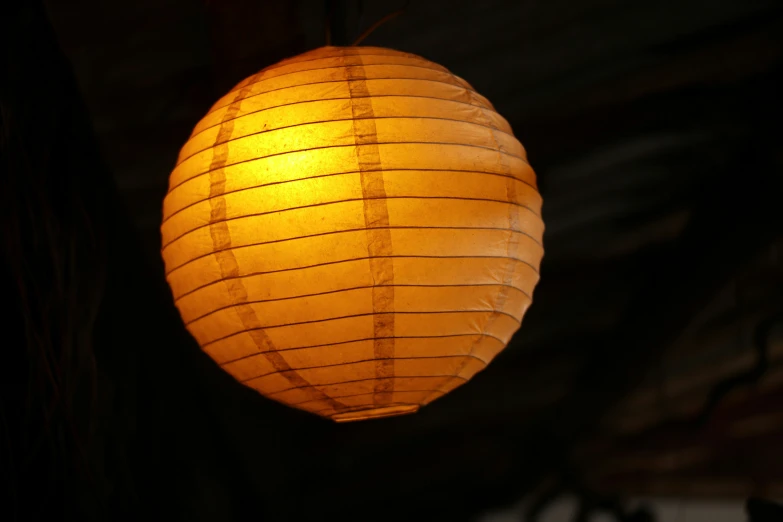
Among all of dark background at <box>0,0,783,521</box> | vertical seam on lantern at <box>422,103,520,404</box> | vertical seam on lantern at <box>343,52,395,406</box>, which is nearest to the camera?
vertical seam on lantern at <box>343,52,395,406</box>

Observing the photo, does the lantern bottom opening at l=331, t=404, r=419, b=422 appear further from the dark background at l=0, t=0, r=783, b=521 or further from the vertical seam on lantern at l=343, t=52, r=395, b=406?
the dark background at l=0, t=0, r=783, b=521

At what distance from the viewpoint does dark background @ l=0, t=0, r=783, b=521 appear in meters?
1.89

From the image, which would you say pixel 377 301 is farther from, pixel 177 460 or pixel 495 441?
pixel 495 441

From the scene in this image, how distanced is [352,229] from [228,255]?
0.62 feet

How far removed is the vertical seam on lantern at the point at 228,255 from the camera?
117 centimetres

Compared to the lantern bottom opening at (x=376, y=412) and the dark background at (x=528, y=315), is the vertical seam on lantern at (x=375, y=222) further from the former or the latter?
the dark background at (x=528, y=315)

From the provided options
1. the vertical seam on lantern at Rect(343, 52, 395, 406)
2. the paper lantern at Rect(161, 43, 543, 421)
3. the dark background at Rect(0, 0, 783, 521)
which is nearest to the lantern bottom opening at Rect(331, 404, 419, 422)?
the paper lantern at Rect(161, 43, 543, 421)

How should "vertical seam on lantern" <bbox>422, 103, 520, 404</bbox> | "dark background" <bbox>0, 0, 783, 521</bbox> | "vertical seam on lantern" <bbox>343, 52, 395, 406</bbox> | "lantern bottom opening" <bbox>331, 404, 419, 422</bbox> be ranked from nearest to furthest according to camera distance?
"vertical seam on lantern" <bbox>343, 52, 395, 406</bbox> → "vertical seam on lantern" <bbox>422, 103, 520, 404</bbox> → "lantern bottom opening" <bbox>331, 404, 419, 422</bbox> → "dark background" <bbox>0, 0, 783, 521</bbox>

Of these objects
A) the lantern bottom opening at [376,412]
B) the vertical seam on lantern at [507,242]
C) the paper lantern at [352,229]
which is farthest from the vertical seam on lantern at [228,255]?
the vertical seam on lantern at [507,242]

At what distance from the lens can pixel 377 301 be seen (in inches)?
44.6

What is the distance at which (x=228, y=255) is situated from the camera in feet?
3.84

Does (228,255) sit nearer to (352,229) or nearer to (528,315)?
(352,229)

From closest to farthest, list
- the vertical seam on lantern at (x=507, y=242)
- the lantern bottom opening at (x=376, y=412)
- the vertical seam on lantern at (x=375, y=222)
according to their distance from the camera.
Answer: the vertical seam on lantern at (x=375, y=222), the vertical seam on lantern at (x=507, y=242), the lantern bottom opening at (x=376, y=412)

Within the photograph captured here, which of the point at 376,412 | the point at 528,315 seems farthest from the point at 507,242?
the point at 528,315
